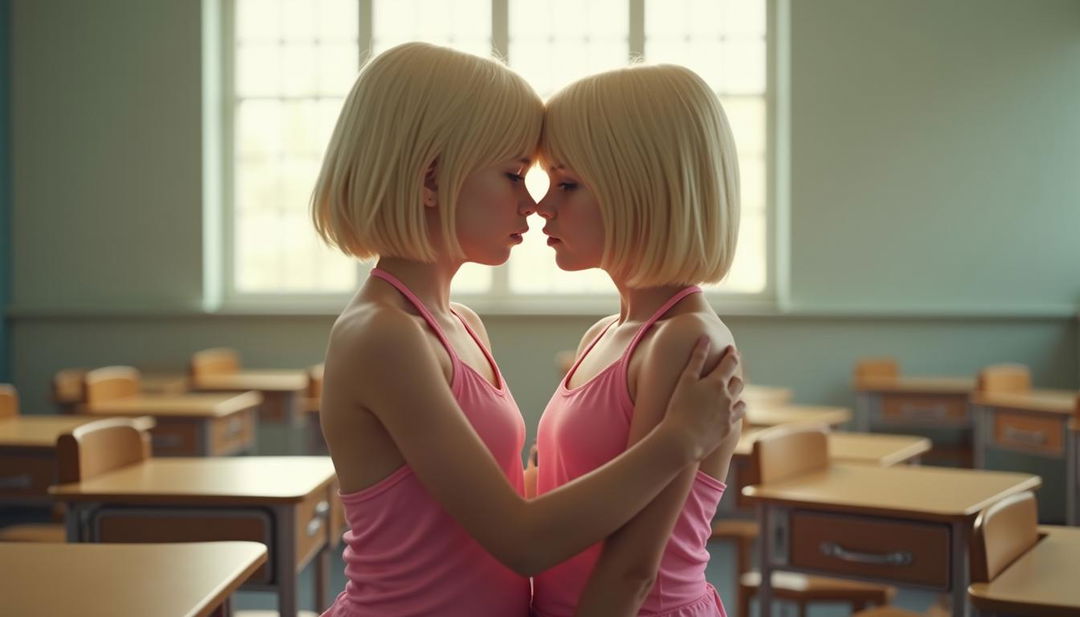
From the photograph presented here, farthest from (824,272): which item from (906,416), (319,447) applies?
(319,447)

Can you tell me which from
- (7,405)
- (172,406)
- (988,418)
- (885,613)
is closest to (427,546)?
(885,613)

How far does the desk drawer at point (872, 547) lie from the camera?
2.22 m

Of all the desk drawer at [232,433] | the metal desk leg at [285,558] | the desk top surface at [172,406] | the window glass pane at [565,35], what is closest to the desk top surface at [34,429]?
the desk top surface at [172,406]

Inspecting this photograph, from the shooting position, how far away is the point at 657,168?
43.1 inches

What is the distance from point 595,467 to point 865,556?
1400mm

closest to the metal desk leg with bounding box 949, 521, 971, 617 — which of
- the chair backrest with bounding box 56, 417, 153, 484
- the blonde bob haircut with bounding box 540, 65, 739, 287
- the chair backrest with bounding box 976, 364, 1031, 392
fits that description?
the blonde bob haircut with bounding box 540, 65, 739, 287

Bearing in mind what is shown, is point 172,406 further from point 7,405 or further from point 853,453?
point 853,453

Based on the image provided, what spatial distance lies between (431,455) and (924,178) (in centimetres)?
580

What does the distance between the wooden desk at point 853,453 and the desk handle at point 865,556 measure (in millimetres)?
660

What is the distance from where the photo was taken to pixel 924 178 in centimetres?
627

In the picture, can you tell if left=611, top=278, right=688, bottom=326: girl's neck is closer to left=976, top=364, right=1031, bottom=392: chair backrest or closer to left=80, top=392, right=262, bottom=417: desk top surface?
left=80, top=392, right=262, bottom=417: desk top surface

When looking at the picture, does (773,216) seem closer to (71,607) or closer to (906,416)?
(906,416)

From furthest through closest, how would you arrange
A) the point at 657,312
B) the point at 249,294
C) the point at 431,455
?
1. the point at 249,294
2. the point at 657,312
3. the point at 431,455

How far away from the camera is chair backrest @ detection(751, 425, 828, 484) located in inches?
98.8
